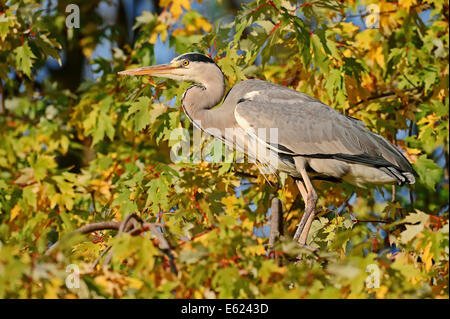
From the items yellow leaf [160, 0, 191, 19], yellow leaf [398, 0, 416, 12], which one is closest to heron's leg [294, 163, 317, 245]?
yellow leaf [398, 0, 416, 12]

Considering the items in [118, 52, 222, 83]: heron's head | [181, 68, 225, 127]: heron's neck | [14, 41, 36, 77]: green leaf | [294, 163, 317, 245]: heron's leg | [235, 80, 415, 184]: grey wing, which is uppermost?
[14, 41, 36, 77]: green leaf

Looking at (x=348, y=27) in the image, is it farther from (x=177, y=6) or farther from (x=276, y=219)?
(x=276, y=219)

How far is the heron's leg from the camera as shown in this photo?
438 centimetres

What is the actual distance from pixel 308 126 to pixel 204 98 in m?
0.79

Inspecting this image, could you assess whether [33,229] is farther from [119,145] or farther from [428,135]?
[428,135]

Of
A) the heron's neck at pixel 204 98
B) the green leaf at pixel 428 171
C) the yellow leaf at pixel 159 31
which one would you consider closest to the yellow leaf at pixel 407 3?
the green leaf at pixel 428 171

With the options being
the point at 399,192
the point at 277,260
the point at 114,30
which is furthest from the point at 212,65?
the point at 399,192

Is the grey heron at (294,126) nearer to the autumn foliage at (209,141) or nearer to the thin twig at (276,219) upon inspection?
the autumn foliage at (209,141)

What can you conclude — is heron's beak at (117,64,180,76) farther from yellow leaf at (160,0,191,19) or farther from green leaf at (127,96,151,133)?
yellow leaf at (160,0,191,19)

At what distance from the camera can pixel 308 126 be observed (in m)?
4.84

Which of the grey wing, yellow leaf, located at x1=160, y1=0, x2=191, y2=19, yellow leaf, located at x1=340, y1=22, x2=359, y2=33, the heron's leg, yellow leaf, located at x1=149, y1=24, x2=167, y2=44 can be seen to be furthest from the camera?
yellow leaf, located at x1=160, y1=0, x2=191, y2=19

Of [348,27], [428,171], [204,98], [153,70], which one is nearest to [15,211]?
[153,70]

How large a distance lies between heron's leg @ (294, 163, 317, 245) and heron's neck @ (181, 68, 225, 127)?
2.53 ft
